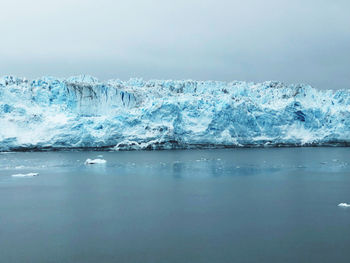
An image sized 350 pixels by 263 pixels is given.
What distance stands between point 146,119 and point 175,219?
83.5ft

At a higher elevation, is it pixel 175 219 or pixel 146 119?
pixel 146 119

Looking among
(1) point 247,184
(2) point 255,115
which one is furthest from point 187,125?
(1) point 247,184

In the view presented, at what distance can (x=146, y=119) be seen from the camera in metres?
35.1

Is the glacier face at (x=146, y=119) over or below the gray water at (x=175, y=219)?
over

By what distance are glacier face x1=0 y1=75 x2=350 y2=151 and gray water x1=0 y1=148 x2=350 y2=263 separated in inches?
649

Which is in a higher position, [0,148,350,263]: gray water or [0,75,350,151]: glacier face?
[0,75,350,151]: glacier face

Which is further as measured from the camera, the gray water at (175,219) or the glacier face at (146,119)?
the glacier face at (146,119)

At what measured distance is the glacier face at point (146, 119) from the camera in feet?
111

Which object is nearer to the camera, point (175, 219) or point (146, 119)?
point (175, 219)

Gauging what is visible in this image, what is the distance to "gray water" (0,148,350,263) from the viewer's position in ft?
24.2

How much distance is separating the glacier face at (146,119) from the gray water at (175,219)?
16.5 m

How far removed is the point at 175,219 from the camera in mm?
10008

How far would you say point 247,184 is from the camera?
52.2ft

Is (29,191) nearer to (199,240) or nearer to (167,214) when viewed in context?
(167,214)
